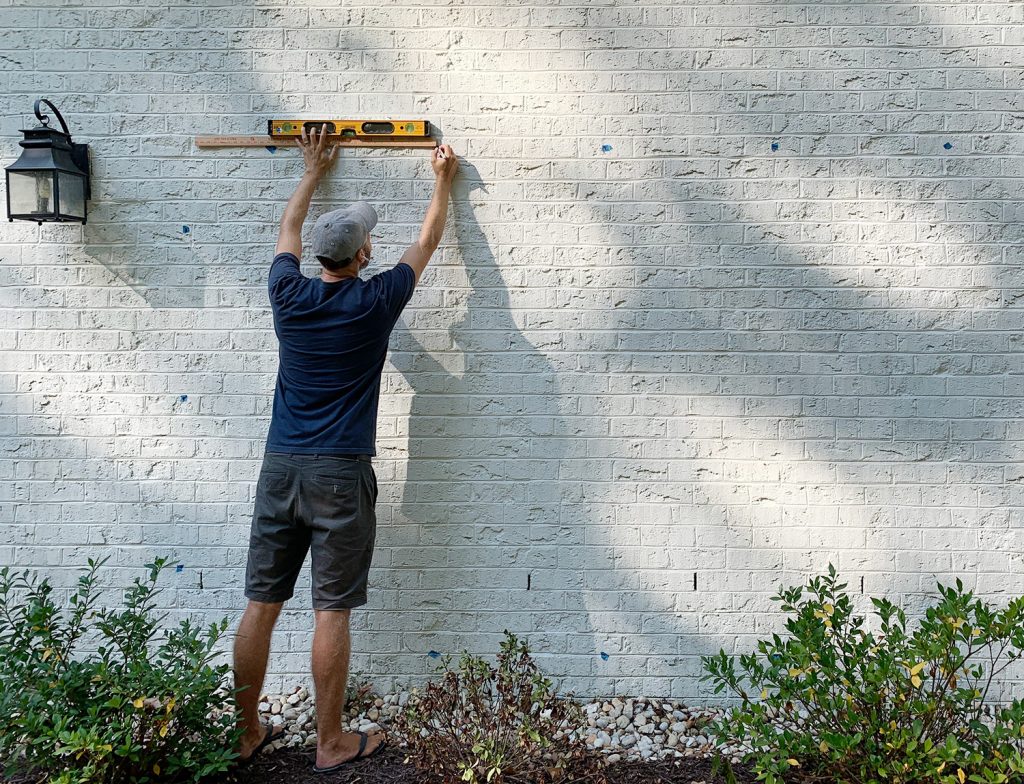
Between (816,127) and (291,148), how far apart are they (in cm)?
208

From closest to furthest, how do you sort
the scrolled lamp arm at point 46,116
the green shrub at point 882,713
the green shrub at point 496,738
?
1. the green shrub at point 882,713
2. the green shrub at point 496,738
3. the scrolled lamp arm at point 46,116

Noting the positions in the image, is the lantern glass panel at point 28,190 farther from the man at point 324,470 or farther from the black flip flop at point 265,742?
the black flip flop at point 265,742

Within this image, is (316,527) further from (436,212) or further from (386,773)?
(436,212)

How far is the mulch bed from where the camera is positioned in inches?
120

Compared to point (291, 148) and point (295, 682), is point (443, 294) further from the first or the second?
point (295, 682)

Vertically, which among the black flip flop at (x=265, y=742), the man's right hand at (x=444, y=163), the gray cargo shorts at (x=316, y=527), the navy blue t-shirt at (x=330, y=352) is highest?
the man's right hand at (x=444, y=163)

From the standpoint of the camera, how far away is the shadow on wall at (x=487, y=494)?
3.51 meters

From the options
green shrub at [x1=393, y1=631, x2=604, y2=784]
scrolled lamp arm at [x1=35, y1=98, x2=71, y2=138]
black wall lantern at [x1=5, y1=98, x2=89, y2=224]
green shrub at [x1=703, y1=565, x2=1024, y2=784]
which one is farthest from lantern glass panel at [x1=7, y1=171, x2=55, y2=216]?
green shrub at [x1=703, y1=565, x2=1024, y2=784]

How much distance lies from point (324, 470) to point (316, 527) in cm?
21

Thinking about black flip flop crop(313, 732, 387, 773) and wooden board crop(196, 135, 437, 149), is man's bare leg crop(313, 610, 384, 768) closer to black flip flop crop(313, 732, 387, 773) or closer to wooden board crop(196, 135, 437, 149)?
black flip flop crop(313, 732, 387, 773)

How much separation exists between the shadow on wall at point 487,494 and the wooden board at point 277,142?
0.73 ft

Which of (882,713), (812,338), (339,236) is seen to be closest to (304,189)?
(339,236)

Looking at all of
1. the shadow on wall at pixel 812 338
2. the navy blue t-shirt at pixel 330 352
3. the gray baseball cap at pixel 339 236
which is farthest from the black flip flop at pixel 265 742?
the gray baseball cap at pixel 339 236

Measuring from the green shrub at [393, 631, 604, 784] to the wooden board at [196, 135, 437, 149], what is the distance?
197 centimetres
